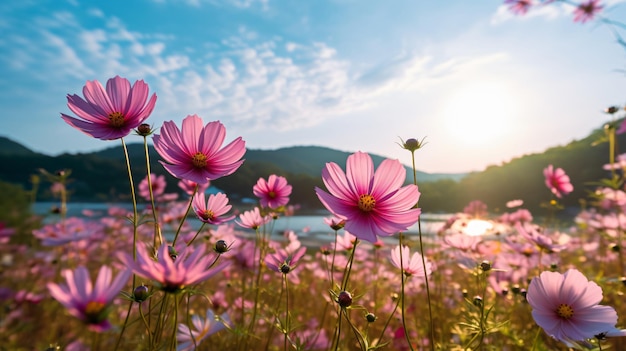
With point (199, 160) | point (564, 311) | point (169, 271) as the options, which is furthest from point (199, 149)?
point (564, 311)

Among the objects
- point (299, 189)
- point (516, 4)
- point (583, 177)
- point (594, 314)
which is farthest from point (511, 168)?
point (594, 314)

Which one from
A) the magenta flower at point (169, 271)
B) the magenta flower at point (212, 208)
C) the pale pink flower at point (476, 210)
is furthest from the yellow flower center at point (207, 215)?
the pale pink flower at point (476, 210)

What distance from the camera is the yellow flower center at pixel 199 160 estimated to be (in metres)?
0.72

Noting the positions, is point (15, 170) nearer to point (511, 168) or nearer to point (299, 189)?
point (299, 189)

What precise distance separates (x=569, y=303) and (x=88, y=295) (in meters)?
0.89

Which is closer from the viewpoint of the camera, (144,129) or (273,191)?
(144,129)

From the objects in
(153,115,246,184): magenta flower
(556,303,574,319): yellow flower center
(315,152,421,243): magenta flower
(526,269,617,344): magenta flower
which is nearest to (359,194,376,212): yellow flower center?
(315,152,421,243): magenta flower

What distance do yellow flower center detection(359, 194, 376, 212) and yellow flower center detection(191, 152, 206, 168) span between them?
0.34m

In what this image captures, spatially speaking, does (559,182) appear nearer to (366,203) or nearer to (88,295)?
(366,203)

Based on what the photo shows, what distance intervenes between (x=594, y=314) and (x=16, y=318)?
281 centimetres

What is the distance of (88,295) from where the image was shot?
368 mm

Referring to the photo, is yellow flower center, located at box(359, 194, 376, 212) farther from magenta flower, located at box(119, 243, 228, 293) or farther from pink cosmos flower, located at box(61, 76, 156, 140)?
pink cosmos flower, located at box(61, 76, 156, 140)

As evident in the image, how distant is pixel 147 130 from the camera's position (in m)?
0.66

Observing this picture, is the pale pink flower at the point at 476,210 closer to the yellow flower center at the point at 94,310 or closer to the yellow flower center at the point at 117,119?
the yellow flower center at the point at 117,119
